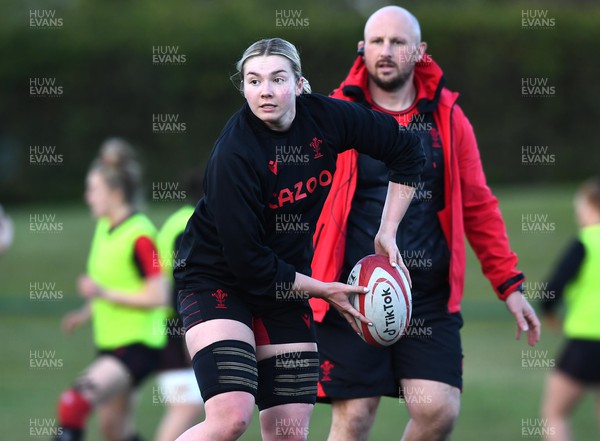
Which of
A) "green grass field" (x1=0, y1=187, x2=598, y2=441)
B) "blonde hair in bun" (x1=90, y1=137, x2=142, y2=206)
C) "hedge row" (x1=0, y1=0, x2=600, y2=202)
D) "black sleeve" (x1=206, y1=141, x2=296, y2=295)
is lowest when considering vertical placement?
Result: "green grass field" (x1=0, y1=187, x2=598, y2=441)

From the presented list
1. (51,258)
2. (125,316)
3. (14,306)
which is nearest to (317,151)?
(125,316)

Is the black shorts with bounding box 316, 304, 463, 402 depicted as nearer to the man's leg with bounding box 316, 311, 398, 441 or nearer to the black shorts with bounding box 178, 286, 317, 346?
the man's leg with bounding box 316, 311, 398, 441

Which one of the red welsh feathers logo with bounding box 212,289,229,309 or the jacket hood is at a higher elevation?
the jacket hood

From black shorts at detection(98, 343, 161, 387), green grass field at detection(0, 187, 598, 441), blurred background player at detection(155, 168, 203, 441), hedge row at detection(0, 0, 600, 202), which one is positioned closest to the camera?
blurred background player at detection(155, 168, 203, 441)

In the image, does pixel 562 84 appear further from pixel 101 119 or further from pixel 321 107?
pixel 321 107

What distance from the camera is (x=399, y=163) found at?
5141mm

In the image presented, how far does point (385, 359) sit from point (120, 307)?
301 cm

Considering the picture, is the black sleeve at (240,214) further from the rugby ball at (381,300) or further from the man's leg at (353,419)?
the man's leg at (353,419)

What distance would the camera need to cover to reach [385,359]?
18.2ft

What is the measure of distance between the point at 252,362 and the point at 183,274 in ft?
1.76

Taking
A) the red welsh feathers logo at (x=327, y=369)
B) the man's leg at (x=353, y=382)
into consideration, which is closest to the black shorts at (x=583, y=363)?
the man's leg at (x=353, y=382)

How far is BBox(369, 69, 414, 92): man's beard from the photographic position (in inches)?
219

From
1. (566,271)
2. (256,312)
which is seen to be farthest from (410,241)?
(566,271)

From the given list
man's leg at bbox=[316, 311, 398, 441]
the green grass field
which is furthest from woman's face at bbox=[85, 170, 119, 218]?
man's leg at bbox=[316, 311, 398, 441]
